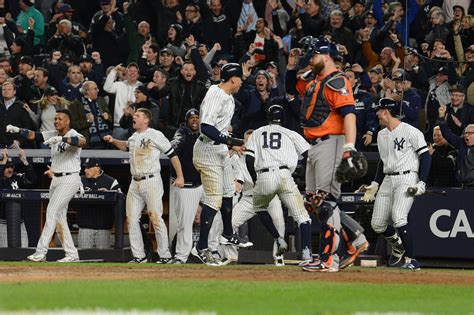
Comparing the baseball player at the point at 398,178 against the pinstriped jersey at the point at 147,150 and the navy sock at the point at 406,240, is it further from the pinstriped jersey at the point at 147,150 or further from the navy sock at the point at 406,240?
the pinstriped jersey at the point at 147,150

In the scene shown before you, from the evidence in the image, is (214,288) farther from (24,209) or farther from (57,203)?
(24,209)

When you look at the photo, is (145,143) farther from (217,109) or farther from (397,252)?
(397,252)

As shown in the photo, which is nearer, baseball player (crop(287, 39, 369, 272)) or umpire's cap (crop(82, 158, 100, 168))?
baseball player (crop(287, 39, 369, 272))

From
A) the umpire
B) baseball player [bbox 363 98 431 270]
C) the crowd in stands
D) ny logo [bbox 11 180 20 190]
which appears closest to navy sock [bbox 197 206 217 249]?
baseball player [bbox 363 98 431 270]

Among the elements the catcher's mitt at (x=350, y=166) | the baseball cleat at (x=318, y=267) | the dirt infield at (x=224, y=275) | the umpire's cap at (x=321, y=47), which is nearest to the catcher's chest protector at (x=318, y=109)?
the umpire's cap at (x=321, y=47)

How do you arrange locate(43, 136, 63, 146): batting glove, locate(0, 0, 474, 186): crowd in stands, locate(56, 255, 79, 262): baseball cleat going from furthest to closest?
1. locate(0, 0, 474, 186): crowd in stands
2. locate(56, 255, 79, 262): baseball cleat
3. locate(43, 136, 63, 146): batting glove

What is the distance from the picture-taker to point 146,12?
22094 mm

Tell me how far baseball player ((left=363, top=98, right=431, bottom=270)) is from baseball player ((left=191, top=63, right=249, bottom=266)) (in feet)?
5.86

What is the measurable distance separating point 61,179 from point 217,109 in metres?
3.39

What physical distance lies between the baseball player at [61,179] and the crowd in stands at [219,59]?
6.86ft

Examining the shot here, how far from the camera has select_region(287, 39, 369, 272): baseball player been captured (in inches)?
455

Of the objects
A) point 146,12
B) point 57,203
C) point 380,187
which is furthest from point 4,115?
point 380,187

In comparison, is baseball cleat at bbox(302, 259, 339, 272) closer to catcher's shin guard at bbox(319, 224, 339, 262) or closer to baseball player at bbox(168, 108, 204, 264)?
catcher's shin guard at bbox(319, 224, 339, 262)

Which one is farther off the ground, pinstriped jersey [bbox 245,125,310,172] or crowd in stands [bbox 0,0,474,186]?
crowd in stands [bbox 0,0,474,186]
